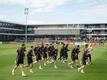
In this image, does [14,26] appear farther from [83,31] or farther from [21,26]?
[83,31]

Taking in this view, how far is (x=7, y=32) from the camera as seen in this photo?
506 ft

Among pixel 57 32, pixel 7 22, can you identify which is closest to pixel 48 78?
pixel 7 22

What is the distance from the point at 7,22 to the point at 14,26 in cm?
1212

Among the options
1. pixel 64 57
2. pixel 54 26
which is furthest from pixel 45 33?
pixel 64 57

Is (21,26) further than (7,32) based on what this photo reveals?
Yes

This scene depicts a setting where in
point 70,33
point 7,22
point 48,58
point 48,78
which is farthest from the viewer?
point 70,33

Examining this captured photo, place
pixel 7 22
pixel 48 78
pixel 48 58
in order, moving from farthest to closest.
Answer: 1. pixel 7 22
2. pixel 48 58
3. pixel 48 78

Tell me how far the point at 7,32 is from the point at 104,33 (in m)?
49.0

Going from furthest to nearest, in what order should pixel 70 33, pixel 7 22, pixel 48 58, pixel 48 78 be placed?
1. pixel 70 33
2. pixel 7 22
3. pixel 48 58
4. pixel 48 78

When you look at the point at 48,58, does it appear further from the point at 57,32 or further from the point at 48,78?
the point at 57,32

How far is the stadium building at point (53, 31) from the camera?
154125mm

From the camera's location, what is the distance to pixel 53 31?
16662cm

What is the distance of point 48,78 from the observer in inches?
712

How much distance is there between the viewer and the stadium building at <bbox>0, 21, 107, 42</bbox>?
506ft
